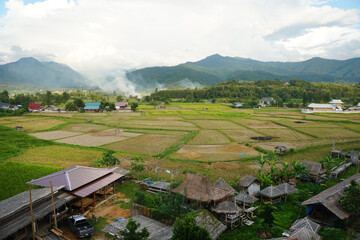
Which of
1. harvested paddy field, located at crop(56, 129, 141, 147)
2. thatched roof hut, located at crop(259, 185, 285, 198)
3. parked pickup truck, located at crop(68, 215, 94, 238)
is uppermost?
harvested paddy field, located at crop(56, 129, 141, 147)

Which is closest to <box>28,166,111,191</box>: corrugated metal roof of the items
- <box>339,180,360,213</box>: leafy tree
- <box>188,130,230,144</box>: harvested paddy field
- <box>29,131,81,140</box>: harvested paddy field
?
<box>339,180,360,213</box>: leafy tree

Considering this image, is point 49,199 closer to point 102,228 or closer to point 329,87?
point 102,228

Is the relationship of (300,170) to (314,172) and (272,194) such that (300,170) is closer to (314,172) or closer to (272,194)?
(314,172)

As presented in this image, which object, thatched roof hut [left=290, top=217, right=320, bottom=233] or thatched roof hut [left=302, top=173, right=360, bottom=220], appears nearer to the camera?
thatched roof hut [left=290, top=217, right=320, bottom=233]

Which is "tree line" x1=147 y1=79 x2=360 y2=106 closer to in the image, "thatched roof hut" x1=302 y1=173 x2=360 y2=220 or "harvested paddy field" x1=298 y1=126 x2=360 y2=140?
"harvested paddy field" x1=298 y1=126 x2=360 y2=140

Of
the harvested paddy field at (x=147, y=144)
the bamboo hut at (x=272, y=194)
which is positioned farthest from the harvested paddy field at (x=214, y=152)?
the bamboo hut at (x=272, y=194)

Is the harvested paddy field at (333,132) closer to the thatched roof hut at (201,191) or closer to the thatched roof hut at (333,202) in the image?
the thatched roof hut at (333,202)

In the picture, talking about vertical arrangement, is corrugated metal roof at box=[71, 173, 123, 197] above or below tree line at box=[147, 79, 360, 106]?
below
